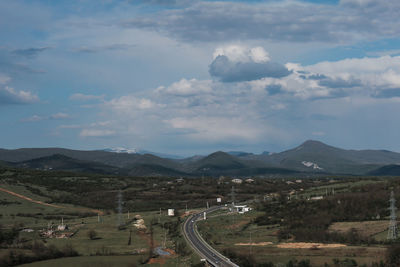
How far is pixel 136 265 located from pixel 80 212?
101227 millimetres

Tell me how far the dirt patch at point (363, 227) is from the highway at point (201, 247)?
1389 inches

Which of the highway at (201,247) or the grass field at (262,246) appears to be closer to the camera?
the highway at (201,247)

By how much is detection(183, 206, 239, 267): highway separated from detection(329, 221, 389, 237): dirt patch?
35283 mm

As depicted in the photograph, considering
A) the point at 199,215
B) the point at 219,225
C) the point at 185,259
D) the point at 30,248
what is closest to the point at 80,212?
the point at 199,215

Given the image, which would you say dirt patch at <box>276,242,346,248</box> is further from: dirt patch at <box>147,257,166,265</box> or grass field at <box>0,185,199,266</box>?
dirt patch at <box>147,257,166,265</box>

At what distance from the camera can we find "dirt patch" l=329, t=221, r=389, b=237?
119 metres

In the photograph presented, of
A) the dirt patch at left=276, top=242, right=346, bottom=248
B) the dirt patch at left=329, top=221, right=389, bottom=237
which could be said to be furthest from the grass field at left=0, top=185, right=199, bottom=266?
the dirt patch at left=329, top=221, right=389, bottom=237

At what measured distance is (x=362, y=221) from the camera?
132 meters

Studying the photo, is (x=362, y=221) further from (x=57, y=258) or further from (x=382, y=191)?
(x=57, y=258)

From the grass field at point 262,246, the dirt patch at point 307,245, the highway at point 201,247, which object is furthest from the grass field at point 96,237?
the dirt patch at point 307,245

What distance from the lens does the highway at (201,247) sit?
89.2m

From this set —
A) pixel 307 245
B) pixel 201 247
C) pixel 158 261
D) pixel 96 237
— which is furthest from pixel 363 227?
pixel 96 237

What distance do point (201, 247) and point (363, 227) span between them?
4458cm

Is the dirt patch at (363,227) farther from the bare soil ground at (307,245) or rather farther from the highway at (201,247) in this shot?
the highway at (201,247)
